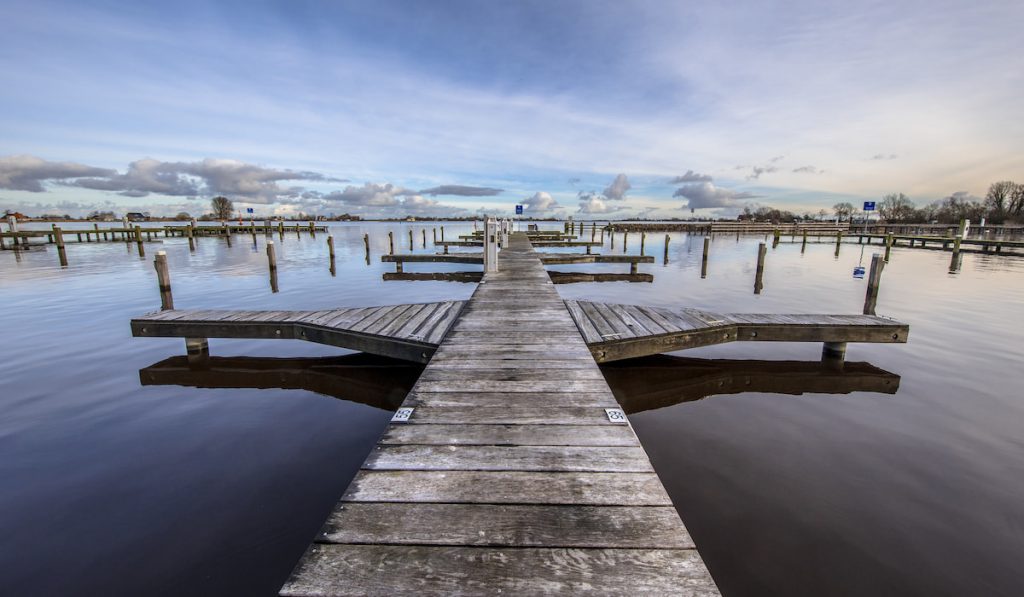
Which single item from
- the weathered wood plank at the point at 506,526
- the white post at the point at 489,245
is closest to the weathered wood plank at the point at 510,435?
the weathered wood plank at the point at 506,526

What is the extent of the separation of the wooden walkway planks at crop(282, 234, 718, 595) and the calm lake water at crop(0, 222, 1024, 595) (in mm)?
1795

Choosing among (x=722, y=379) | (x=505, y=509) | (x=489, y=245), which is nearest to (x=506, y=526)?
(x=505, y=509)

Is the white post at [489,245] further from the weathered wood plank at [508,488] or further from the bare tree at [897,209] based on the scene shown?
the bare tree at [897,209]

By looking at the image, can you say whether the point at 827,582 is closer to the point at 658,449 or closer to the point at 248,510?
the point at 658,449

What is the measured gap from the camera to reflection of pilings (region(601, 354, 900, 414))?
7160 millimetres

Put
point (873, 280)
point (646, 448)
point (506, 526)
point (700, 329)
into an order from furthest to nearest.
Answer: point (873, 280), point (700, 329), point (646, 448), point (506, 526)

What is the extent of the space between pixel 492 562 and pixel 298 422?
5.34m

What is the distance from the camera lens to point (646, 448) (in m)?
5.45

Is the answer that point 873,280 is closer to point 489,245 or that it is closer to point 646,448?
point 646,448

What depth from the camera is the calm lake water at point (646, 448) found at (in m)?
3.54

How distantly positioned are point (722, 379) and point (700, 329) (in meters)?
1.35

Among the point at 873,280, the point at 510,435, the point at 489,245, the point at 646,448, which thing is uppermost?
the point at 489,245

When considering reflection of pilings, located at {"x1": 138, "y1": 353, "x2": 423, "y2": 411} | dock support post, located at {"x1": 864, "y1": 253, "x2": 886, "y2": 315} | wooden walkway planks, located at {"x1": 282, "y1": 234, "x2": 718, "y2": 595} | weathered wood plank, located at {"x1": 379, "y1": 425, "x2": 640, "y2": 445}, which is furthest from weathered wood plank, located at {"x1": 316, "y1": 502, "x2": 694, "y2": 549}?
dock support post, located at {"x1": 864, "y1": 253, "x2": 886, "y2": 315}

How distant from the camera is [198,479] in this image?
472 centimetres
